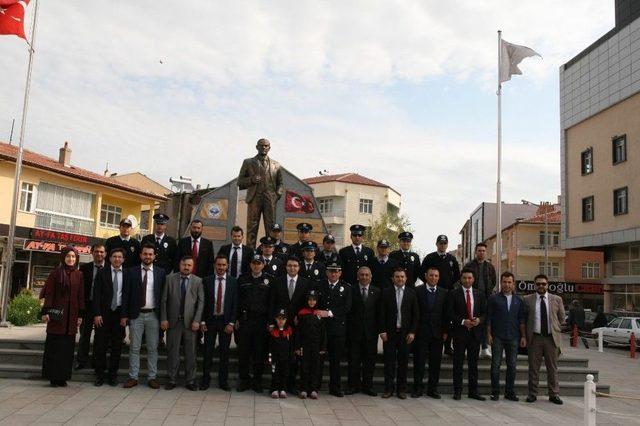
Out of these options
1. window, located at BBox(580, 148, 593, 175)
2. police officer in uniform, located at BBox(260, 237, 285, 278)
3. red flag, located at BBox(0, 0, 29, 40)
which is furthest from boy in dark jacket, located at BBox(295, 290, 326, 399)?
window, located at BBox(580, 148, 593, 175)

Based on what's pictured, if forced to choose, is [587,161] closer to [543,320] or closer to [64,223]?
[543,320]

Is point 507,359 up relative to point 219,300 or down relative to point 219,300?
down

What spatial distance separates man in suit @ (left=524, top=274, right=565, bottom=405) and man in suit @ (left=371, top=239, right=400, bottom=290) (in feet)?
7.05

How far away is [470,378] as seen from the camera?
820 centimetres

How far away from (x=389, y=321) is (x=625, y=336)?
15588 millimetres

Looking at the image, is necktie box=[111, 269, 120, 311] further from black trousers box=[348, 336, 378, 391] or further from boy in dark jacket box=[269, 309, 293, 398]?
black trousers box=[348, 336, 378, 391]

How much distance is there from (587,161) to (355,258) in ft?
77.0

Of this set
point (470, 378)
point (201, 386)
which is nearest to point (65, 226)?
point (201, 386)

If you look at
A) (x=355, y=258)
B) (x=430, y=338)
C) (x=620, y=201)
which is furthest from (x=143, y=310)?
(x=620, y=201)

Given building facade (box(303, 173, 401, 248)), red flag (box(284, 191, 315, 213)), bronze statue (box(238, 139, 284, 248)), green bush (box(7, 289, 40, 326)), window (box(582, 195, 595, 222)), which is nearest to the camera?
bronze statue (box(238, 139, 284, 248))

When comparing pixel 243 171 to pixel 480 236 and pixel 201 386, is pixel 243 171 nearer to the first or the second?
pixel 201 386

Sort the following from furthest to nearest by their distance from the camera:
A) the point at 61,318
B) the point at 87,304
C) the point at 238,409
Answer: the point at 87,304, the point at 61,318, the point at 238,409

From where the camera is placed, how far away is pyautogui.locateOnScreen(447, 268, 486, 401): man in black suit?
8078 millimetres

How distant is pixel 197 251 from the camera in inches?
347
